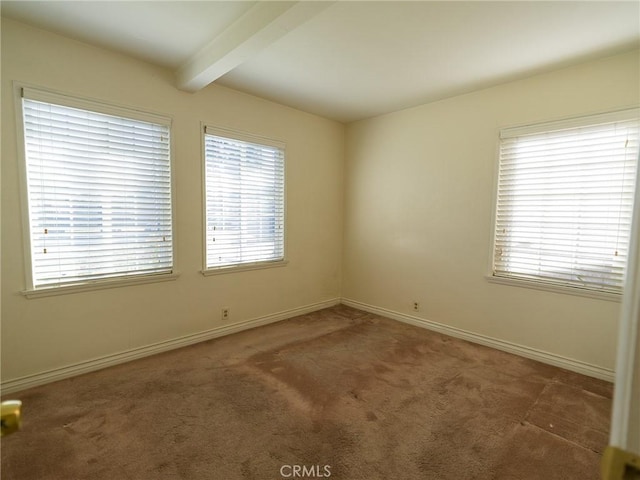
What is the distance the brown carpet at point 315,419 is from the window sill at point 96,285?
0.70m

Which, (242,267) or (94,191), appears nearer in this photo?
(94,191)

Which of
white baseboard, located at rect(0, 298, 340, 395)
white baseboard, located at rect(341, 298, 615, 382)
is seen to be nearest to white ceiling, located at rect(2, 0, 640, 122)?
white baseboard, located at rect(0, 298, 340, 395)

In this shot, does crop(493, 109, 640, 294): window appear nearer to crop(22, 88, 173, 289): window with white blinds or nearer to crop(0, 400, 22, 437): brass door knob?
crop(22, 88, 173, 289): window with white blinds

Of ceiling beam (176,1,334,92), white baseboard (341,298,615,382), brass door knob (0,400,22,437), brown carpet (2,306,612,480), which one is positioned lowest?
brown carpet (2,306,612,480)

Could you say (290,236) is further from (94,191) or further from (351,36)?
(351,36)

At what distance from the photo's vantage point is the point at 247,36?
81.9 inches

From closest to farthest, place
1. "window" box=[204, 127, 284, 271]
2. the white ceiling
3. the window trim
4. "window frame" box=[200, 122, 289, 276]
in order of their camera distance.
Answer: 1. the white ceiling
2. the window trim
3. "window frame" box=[200, 122, 289, 276]
4. "window" box=[204, 127, 284, 271]

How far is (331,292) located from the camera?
15.0 ft

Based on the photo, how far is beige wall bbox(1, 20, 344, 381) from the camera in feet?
7.27

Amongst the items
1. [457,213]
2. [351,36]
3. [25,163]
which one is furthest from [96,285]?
[457,213]

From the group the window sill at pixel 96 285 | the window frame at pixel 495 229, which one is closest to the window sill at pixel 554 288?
the window frame at pixel 495 229

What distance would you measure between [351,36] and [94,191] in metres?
2.37

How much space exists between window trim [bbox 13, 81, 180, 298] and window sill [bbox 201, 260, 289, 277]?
0.46m

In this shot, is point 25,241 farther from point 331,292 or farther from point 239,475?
point 331,292
